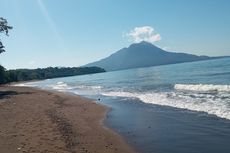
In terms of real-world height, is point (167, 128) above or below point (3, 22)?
below

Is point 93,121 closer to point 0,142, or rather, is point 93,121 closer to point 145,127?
point 145,127

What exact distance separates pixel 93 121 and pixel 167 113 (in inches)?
188

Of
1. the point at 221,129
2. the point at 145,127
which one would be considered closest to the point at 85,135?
→ the point at 145,127

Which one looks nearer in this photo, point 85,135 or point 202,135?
point 202,135

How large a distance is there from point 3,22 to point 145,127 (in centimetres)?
3641

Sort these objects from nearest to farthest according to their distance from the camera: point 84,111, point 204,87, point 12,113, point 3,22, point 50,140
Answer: point 50,140
point 12,113
point 84,111
point 204,87
point 3,22

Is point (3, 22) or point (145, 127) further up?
point (3, 22)

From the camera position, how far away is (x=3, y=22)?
47156 millimetres

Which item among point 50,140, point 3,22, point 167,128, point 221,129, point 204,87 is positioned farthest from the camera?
point 3,22

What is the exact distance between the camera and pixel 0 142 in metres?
13.4

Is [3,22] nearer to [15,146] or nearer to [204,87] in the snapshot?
[204,87]

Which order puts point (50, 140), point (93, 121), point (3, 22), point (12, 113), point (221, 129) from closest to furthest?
point (50, 140), point (221, 129), point (93, 121), point (12, 113), point (3, 22)

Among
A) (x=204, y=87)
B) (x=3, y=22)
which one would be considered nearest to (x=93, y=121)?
(x=204, y=87)

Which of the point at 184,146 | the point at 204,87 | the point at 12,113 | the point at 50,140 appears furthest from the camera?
the point at 204,87
